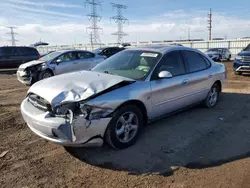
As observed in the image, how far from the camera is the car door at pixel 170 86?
428 cm

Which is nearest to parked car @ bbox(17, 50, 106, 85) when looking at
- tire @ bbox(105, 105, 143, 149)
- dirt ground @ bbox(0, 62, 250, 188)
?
dirt ground @ bbox(0, 62, 250, 188)

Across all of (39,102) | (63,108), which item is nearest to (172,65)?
(63,108)

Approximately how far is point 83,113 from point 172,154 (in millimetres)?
1535

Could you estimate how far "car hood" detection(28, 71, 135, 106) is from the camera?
333 cm

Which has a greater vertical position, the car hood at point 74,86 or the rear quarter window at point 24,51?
the rear quarter window at point 24,51

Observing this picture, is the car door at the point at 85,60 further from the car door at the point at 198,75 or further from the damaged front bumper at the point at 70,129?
the damaged front bumper at the point at 70,129

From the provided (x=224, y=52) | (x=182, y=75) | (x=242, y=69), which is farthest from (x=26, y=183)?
(x=224, y=52)

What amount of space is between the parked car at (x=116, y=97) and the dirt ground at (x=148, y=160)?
0.36 m

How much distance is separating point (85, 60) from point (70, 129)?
893 cm

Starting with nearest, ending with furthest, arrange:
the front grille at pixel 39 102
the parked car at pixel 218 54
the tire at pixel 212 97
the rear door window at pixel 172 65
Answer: the front grille at pixel 39 102 → the rear door window at pixel 172 65 → the tire at pixel 212 97 → the parked car at pixel 218 54

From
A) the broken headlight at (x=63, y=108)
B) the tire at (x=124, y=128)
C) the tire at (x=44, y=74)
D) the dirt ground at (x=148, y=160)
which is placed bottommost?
the dirt ground at (x=148, y=160)

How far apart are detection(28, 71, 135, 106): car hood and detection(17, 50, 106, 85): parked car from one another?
6.55 m

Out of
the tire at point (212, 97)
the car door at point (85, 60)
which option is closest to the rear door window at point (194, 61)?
the tire at point (212, 97)

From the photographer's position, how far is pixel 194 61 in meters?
5.46
